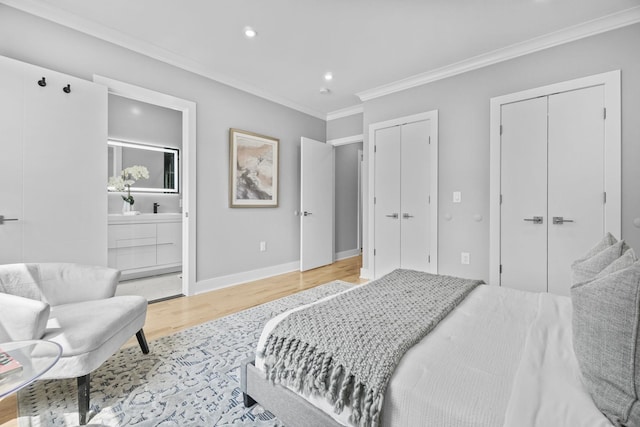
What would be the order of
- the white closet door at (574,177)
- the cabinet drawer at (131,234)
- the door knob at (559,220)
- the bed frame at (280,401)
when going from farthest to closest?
the cabinet drawer at (131,234), the door knob at (559,220), the white closet door at (574,177), the bed frame at (280,401)

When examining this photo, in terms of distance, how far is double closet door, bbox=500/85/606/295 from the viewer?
8.55 feet

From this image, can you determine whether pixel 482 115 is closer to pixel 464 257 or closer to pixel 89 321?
pixel 464 257

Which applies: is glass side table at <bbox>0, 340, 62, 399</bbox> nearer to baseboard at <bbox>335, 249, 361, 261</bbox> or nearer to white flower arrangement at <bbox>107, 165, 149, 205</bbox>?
white flower arrangement at <bbox>107, 165, 149, 205</bbox>

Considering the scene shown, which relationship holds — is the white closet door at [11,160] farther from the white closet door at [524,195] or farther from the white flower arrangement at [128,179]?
the white closet door at [524,195]

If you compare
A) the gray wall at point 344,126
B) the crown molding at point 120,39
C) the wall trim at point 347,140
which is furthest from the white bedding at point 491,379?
the gray wall at point 344,126

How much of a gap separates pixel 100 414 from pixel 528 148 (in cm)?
384

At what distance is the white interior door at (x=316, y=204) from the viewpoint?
14.9 ft

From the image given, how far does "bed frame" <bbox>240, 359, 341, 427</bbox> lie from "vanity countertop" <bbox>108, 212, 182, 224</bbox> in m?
3.29

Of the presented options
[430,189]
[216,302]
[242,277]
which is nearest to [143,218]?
[242,277]

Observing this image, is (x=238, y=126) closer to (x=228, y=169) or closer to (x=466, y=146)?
(x=228, y=169)

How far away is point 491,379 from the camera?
0.93m

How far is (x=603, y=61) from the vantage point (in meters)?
2.58

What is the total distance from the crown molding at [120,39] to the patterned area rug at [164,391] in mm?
2731

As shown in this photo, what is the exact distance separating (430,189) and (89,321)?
337cm
